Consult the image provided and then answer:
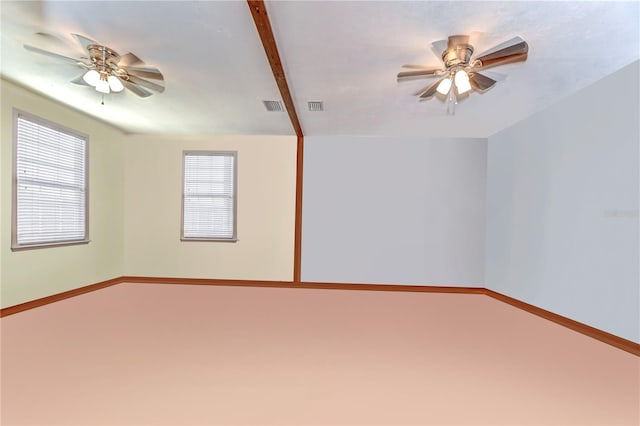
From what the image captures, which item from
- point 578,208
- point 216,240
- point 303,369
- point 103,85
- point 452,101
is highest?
point 452,101

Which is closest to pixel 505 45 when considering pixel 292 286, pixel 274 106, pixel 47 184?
pixel 274 106

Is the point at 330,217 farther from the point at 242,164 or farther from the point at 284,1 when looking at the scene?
the point at 284,1

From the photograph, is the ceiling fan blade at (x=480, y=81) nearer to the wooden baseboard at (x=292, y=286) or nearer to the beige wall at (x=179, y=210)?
the wooden baseboard at (x=292, y=286)

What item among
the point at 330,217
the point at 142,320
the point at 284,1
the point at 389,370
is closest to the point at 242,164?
the point at 330,217

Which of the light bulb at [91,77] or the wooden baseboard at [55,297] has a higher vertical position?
the light bulb at [91,77]

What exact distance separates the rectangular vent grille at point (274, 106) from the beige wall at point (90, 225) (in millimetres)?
2649

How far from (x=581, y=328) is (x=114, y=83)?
505 cm

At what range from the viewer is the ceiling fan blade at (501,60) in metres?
2.09

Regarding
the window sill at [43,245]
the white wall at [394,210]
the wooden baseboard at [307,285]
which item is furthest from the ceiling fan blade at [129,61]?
the wooden baseboard at [307,285]

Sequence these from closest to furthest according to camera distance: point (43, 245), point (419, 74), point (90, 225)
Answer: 1. point (419, 74)
2. point (43, 245)
3. point (90, 225)

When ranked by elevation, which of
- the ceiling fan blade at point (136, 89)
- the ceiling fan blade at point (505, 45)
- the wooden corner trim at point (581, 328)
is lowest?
the wooden corner trim at point (581, 328)

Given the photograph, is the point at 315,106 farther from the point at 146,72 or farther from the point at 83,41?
the point at 83,41

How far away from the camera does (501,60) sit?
2.16 m

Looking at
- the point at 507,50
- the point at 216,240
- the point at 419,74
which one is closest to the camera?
the point at 507,50
